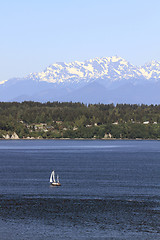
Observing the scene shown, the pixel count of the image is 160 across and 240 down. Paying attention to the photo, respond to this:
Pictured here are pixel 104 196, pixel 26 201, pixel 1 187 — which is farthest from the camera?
pixel 1 187

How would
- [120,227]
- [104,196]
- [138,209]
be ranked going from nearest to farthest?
[120,227]
[138,209]
[104,196]

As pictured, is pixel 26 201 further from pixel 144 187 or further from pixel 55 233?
pixel 144 187

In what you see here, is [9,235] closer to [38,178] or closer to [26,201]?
[26,201]

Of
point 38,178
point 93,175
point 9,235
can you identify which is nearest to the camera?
point 9,235

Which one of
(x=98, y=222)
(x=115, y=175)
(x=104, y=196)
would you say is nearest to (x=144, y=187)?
A: (x=104, y=196)

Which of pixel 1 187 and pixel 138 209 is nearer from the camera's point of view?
pixel 138 209

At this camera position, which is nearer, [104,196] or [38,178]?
[104,196]

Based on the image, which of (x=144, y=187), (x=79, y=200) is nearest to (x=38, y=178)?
(x=144, y=187)

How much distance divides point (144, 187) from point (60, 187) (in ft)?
56.2

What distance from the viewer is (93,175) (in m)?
135

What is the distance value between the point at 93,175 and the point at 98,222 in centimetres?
6126

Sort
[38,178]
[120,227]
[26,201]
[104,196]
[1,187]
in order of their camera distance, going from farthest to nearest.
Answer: [38,178]
[1,187]
[104,196]
[26,201]
[120,227]

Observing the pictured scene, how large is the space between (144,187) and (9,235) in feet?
162

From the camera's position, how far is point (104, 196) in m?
95.8
